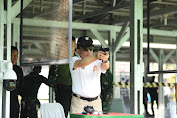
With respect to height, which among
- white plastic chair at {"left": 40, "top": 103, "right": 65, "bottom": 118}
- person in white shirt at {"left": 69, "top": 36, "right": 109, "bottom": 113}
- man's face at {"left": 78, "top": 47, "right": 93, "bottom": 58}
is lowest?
white plastic chair at {"left": 40, "top": 103, "right": 65, "bottom": 118}

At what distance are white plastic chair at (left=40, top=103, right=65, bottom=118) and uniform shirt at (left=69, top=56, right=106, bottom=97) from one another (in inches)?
11.6

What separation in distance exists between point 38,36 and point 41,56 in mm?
457

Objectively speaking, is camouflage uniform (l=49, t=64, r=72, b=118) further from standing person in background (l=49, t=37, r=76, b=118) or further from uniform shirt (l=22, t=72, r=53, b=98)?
uniform shirt (l=22, t=72, r=53, b=98)

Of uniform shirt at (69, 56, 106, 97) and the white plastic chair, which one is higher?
uniform shirt at (69, 56, 106, 97)

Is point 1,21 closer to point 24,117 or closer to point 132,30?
point 132,30

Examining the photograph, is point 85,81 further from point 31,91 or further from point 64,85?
point 31,91

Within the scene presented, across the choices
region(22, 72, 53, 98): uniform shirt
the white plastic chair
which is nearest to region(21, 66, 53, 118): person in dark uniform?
region(22, 72, 53, 98): uniform shirt

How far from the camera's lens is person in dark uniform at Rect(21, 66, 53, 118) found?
26.8 feet

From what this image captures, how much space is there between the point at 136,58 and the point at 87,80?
2.31 m

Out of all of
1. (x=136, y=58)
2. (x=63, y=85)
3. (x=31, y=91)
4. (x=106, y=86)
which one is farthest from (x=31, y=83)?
(x=136, y=58)

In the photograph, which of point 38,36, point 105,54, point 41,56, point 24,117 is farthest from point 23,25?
point 24,117

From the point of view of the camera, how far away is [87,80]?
5.15m

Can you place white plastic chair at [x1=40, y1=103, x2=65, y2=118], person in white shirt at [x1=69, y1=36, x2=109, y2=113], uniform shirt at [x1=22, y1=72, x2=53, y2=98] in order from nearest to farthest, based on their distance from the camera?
white plastic chair at [x1=40, y1=103, x2=65, y2=118] → person in white shirt at [x1=69, y1=36, x2=109, y2=113] → uniform shirt at [x1=22, y1=72, x2=53, y2=98]

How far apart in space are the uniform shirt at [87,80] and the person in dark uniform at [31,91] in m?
2.78
